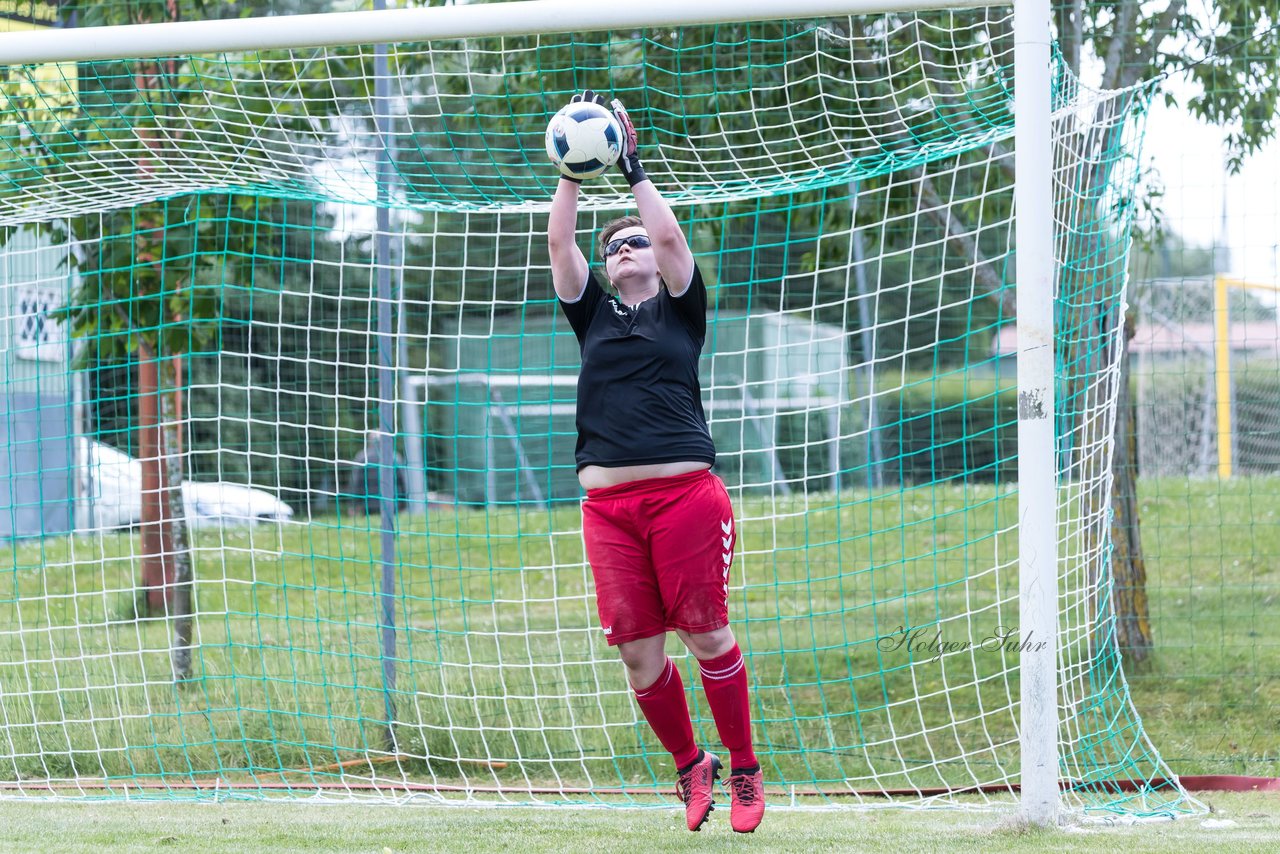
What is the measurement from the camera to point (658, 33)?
6156 mm

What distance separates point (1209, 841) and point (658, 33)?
14.5ft

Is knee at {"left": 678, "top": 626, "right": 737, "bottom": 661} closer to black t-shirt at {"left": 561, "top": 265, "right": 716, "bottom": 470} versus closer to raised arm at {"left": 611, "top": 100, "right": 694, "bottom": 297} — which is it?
black t-shirt at {"left": 561, "top": 265, "right": 716, "bottom": 470}

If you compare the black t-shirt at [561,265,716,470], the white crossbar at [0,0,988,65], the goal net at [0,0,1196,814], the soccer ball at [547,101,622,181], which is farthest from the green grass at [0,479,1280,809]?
the white crossbar at [0,0,988,65]

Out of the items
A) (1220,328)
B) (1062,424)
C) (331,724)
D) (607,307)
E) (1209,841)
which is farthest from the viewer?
(1220,328)

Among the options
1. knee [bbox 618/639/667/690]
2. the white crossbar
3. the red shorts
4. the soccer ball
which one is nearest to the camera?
the soccer ball

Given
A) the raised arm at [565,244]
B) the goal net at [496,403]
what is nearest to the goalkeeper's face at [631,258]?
the raised arm at [565,244]

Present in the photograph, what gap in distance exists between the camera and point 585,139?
349 centimetres

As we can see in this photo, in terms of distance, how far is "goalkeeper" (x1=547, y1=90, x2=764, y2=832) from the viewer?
3619 mm

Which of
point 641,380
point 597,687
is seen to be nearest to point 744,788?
point 641,380

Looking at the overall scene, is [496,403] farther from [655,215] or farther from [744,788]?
[744,788]

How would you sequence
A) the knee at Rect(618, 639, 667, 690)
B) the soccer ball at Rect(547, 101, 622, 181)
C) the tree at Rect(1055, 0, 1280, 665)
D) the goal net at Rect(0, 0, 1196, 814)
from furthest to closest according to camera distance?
the tree at Rect(1055, 0, 1280, 665) → the goal net at Rect(0, 0, 1196, 814) → the knee at Rect(618, 639, 667, 690) → the soccer ball at Rect(547, 101, 622, 181)

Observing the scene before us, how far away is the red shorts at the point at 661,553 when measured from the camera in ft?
11.8

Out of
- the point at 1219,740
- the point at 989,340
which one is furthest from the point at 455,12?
the point at 989,340

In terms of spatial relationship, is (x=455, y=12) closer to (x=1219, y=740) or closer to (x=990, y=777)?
(x=990, y=777)
